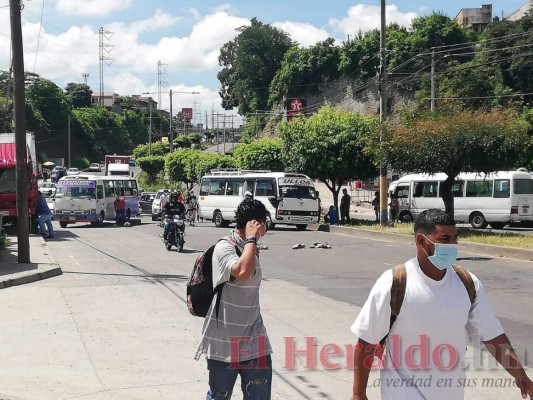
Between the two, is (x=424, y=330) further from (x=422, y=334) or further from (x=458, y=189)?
(x=458, y=189)

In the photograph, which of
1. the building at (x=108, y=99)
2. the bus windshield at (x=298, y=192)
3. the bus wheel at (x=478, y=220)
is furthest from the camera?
the building at (x=108, y=99)

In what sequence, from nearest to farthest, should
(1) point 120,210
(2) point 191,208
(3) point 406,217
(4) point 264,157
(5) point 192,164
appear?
(3) point 406,217 → (1) point 120,210 → (2) point 191,208 → (4) point 264,157 → (5) point 192,164

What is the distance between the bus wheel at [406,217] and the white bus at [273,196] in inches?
213

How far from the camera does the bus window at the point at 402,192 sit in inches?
1321

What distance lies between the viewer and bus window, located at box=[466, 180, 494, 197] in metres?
29.8

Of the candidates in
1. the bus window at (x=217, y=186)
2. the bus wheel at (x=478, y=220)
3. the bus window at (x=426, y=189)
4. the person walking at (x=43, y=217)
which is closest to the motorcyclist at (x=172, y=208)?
the person walking at (x=43, y=217)

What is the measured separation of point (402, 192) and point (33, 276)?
76.7 ft

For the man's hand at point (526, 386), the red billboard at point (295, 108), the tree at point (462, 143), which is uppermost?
the red billboard at point (295, 108)

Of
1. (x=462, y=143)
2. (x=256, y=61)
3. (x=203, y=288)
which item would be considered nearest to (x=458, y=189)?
(x=462, y=143)

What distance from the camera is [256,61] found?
9606 centimetres

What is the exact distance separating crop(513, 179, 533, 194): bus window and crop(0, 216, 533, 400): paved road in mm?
11304

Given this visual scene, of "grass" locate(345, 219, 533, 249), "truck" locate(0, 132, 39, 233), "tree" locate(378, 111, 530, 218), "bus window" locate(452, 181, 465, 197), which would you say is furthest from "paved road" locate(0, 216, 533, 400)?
"bus window" locate(452, 181, 465, 197)

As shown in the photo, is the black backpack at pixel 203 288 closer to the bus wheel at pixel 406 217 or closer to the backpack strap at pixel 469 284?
the backpack strap at pixel 469 284

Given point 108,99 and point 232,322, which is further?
point 108,99
